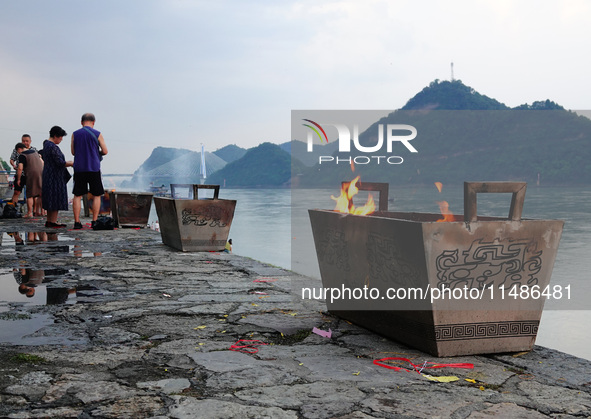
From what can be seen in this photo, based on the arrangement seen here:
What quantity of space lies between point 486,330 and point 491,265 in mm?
363

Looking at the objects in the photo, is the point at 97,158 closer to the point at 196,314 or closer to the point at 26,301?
the point at 26,301

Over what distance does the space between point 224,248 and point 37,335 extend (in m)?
4.61

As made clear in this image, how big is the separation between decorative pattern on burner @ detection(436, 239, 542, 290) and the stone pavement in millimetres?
405

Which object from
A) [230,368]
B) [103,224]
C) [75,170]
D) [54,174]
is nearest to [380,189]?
[230,368]

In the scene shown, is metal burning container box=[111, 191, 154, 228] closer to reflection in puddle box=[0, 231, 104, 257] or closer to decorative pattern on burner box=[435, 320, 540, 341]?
reflection in puddle box=[0, 231, 104, 257]

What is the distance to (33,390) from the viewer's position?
236 cm

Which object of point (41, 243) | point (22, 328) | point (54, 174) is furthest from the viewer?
point (54, 174)

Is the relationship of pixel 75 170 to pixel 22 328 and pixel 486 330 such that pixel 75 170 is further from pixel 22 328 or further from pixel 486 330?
pixel 486 330

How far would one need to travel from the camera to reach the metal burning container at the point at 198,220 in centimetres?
736

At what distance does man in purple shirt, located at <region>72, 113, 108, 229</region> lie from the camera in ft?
30.9

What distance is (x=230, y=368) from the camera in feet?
9.00

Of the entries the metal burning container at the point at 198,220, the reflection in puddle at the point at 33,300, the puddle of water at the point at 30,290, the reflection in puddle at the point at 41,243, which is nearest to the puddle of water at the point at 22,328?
the reflection in puddle at the point at 33,300

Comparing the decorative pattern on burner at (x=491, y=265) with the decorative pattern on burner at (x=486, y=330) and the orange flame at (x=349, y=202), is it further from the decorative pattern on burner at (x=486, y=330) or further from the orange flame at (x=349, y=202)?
the orange flame at (x=349, y=202)

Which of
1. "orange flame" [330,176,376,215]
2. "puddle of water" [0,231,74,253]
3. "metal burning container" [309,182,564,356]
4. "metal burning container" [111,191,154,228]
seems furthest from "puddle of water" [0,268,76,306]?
"metal burning container" [111,191,154,228]
